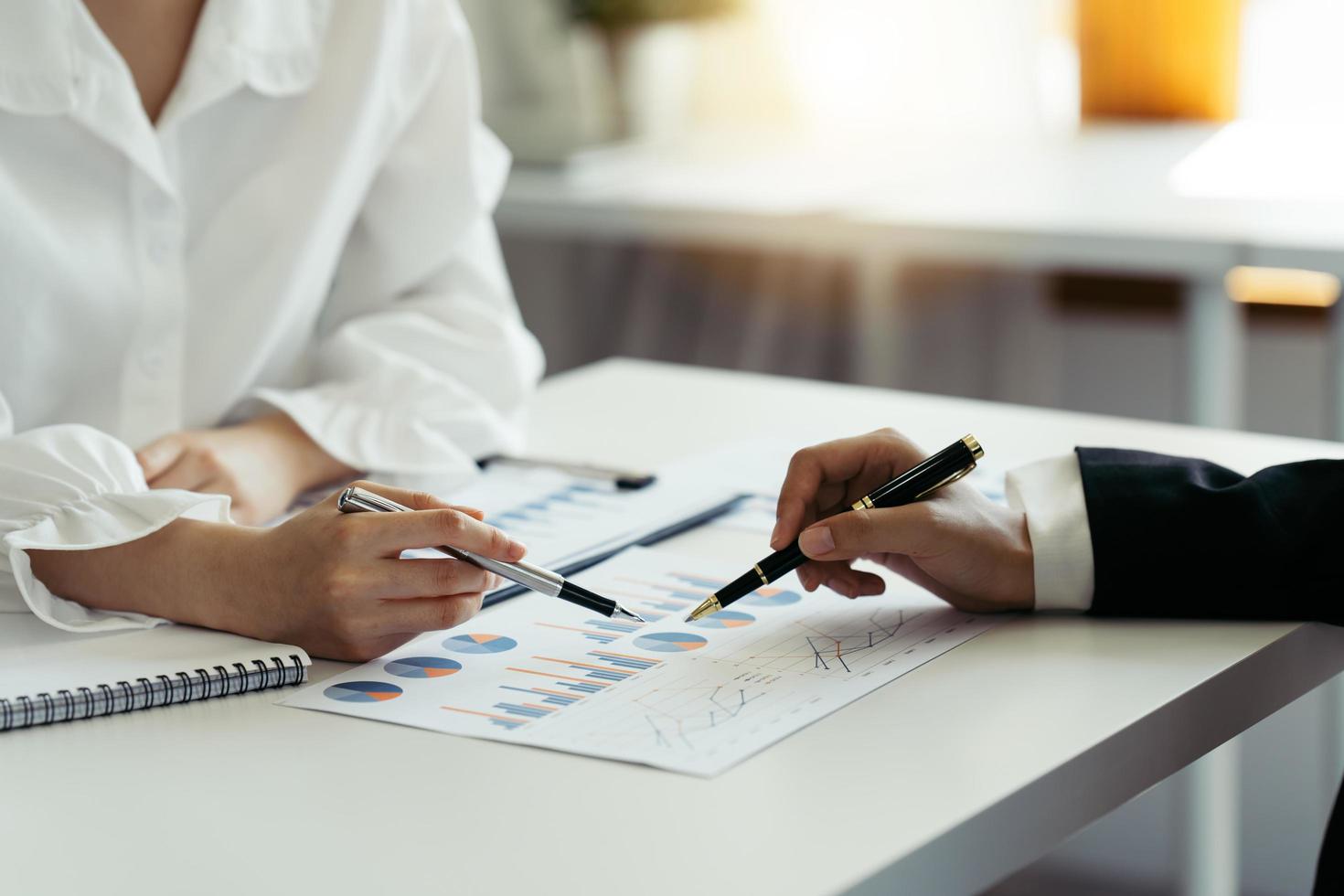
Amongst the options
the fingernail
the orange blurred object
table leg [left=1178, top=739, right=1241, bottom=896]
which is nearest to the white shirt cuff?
the fingernail

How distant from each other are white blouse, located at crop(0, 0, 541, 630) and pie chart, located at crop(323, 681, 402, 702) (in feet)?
0.49

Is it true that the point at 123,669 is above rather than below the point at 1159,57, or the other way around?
below

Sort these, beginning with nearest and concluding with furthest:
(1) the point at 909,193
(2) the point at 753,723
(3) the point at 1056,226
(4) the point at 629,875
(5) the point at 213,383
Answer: (4) the point at 629,875
(2) the point at 753,723
(5) the point at 213,383
(3) the point at 1056,226
(1) the point at 909,193

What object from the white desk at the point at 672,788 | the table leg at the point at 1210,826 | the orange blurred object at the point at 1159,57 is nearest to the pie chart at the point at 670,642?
the white desk at the point at 672,788

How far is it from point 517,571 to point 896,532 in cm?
19

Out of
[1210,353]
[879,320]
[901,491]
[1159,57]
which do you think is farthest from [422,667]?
[1159,57]

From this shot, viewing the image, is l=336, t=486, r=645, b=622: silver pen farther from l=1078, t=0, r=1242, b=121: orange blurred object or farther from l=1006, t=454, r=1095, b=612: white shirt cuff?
l=1078, t=0, r=1242, b=121: orange blurred object

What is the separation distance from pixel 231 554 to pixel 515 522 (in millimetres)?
225

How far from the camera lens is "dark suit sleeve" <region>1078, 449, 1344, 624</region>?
0.82 m

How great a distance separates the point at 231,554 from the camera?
2.65ft

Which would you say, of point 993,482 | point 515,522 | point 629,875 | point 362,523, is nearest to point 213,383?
point 515,522

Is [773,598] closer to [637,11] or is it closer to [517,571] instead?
[517,571]

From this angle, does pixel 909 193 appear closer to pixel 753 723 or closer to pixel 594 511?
pixel 594 511

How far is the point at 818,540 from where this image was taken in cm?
80
